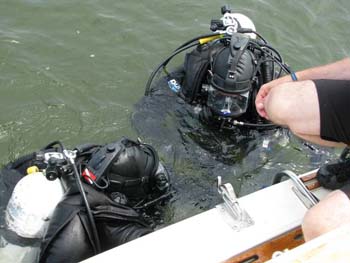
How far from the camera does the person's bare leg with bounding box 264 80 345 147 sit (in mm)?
2188

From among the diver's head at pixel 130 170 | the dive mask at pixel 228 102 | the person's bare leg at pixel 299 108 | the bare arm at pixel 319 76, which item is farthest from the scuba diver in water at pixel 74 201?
the dive mask at pixel 228 102

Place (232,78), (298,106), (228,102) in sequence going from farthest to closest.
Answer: (228,102) → (232,78) → (298,106)

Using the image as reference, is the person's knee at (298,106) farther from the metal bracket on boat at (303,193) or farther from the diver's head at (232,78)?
the diver's head at (232,78)

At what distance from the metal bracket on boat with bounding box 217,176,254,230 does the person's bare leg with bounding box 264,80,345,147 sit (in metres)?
0.55

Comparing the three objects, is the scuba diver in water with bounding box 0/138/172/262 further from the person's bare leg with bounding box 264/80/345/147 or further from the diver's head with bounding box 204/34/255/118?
the diver's head with bounding box 204/34/255/118

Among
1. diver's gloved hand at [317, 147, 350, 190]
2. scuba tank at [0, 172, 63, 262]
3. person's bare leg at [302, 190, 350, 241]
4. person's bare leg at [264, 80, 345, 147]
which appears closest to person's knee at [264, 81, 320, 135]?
person's bare leg at [264, 80, 345, 147]

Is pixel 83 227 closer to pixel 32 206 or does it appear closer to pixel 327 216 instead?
pixel 32 206

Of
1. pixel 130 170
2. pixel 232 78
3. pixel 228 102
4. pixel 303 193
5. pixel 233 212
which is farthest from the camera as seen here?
pixel 228 102

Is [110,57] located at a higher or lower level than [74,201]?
lower

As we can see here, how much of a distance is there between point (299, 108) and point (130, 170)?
3.04 feet

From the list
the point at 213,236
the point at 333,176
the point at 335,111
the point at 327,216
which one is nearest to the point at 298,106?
the point at 335,111

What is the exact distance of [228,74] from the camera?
125 inches

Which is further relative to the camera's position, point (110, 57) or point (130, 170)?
point (110, 57)

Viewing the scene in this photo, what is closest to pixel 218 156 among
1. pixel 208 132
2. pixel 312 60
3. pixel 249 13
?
pixel 208 132
